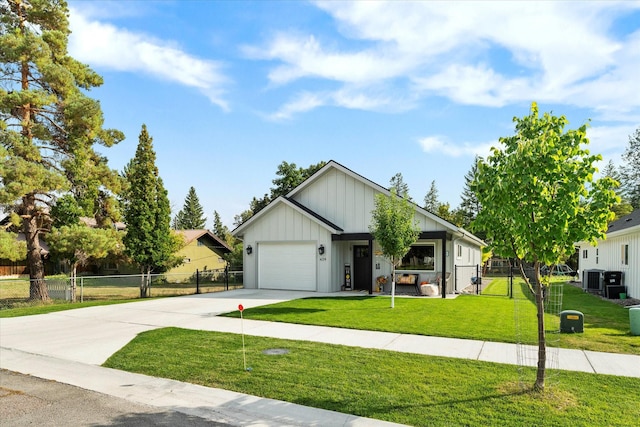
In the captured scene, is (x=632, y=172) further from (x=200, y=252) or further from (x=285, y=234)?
(x=200, y=252)

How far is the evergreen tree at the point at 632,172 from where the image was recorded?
2052 inches

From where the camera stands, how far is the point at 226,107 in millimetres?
16688

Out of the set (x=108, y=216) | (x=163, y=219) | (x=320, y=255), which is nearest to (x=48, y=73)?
(x=108, y=216)

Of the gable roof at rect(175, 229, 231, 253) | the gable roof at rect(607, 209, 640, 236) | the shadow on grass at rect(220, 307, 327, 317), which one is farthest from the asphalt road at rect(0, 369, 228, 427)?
the gable roof at rect(175, 229, 231, 253)

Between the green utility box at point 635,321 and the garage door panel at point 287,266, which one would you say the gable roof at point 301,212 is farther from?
the green utility box at point 635,321

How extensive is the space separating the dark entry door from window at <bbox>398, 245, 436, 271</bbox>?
5.81 ft

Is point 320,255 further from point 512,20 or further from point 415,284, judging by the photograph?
point 512,20

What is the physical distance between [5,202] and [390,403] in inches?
663

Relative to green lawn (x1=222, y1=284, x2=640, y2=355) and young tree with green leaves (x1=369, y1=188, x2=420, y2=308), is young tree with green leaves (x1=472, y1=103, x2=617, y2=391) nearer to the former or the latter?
green lawn (x1=222, y1=284, x2=640, y2=355)

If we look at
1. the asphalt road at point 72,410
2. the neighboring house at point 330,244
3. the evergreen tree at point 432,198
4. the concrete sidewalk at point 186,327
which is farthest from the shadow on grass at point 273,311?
the evergreen tree at point 432,198

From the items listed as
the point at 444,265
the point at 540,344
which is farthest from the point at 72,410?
the point at 444,265

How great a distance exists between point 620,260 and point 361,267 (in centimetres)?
1144

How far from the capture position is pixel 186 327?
10.1m

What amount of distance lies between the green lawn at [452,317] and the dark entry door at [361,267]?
313cm
